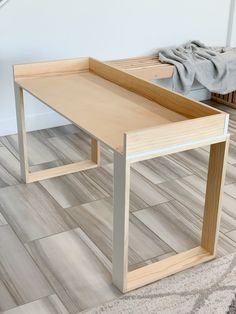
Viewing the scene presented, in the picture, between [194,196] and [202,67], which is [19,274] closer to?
[194,196]

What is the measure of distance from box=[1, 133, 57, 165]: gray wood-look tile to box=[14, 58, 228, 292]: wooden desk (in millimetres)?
268

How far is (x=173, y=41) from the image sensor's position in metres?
3.24

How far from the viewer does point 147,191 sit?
2.29 m

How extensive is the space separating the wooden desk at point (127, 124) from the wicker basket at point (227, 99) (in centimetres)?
144

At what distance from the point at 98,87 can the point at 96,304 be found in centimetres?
95

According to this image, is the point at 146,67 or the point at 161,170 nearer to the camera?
the point at 161,170

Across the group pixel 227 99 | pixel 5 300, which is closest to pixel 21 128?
pixel 5 300

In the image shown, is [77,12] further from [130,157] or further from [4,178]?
[130,157]

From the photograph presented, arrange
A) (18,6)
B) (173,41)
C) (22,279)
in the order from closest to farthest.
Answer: (22,279), (18,6), (173,41)

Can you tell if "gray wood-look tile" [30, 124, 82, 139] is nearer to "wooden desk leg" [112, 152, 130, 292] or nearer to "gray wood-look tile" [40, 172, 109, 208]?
"gray wood-look tile" [40, 172, 109, 208]

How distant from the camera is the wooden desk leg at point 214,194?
166 cm

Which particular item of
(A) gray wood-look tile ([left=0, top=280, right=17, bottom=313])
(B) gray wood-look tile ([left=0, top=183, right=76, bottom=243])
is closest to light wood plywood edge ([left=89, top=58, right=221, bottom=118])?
(B) gray wood-look tile ([left=0, top=183, right=76, bottom=243])

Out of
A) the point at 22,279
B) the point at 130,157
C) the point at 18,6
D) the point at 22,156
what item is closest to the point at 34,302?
the point at 22,279

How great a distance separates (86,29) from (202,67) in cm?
77
